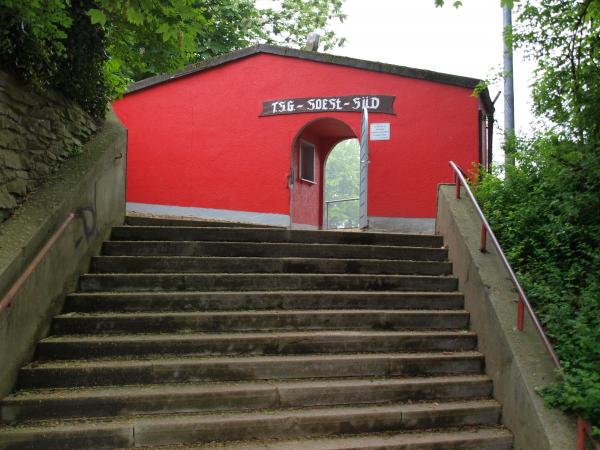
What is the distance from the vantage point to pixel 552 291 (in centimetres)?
441

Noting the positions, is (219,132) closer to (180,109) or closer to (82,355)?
(180,109)

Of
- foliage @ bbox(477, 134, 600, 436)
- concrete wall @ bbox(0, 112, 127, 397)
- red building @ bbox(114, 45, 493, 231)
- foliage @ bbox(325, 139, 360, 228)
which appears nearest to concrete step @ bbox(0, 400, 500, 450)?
concrete wall @ bbox(0, 112, 127, 397)

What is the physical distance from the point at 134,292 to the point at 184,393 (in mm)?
1465

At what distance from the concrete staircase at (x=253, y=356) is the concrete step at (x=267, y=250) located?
0.02 m

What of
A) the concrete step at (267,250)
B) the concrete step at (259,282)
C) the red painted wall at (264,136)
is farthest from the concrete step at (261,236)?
the red painted wall at (264,136)

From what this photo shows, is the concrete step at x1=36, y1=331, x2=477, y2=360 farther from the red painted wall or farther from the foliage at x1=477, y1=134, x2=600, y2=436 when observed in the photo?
the red painted wall

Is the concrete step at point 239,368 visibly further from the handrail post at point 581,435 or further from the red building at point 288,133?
the red building at point 288,133

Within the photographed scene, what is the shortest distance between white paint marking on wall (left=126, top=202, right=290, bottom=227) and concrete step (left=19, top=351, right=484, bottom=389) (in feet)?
20.7

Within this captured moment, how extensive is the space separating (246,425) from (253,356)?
0.74 metres

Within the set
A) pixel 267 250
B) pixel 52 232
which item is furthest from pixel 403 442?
pixel 52 232

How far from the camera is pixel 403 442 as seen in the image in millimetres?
3711

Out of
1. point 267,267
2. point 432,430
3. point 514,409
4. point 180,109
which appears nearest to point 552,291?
point 514,409

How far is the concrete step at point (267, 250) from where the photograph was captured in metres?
5.54

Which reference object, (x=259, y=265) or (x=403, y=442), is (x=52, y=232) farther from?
(x=403, y=442)
